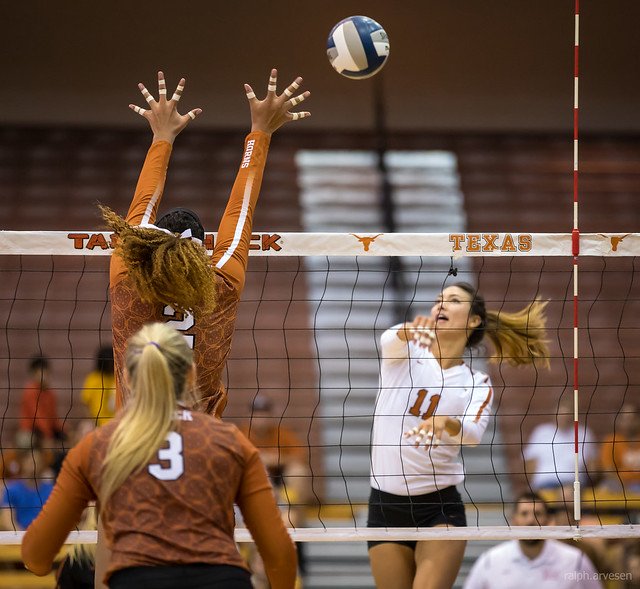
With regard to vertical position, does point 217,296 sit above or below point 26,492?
above

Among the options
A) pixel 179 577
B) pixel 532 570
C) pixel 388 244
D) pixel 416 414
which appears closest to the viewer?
pixel 179 577

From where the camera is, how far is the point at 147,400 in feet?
10.4

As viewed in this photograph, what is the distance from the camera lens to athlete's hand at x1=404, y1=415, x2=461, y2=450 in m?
5.16

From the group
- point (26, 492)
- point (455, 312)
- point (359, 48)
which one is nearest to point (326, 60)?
point (26, 492)

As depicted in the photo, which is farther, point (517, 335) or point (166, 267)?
point (517, 335)

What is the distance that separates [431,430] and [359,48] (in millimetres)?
2015

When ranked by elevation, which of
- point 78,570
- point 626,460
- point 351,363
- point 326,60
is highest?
point 326,60

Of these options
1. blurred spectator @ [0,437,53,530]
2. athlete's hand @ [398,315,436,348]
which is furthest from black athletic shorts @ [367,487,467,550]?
blurred spectator @ [0,437,53,530]

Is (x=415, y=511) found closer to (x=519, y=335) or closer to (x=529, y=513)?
(x=519, y=335)

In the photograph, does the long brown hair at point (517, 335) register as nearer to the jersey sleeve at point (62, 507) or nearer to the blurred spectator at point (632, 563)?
the blurred spectator at point (632, 563)

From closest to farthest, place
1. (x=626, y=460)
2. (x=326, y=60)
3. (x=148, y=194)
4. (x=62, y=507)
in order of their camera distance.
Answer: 1. (x=62, y=507)
2. (x=148, y=194)
3. (x=626, y=460)
4. (x=326, y=60)

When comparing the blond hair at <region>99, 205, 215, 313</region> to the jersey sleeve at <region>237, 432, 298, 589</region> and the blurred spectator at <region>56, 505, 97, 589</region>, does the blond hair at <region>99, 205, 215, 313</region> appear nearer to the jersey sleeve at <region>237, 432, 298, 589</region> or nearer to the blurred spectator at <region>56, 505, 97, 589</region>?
the jersey sleeve at <region>237, 432, 298, 589</region>

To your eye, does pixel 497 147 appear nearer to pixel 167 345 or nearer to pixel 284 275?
pixel 284 275

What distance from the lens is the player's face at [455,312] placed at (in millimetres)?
5637
